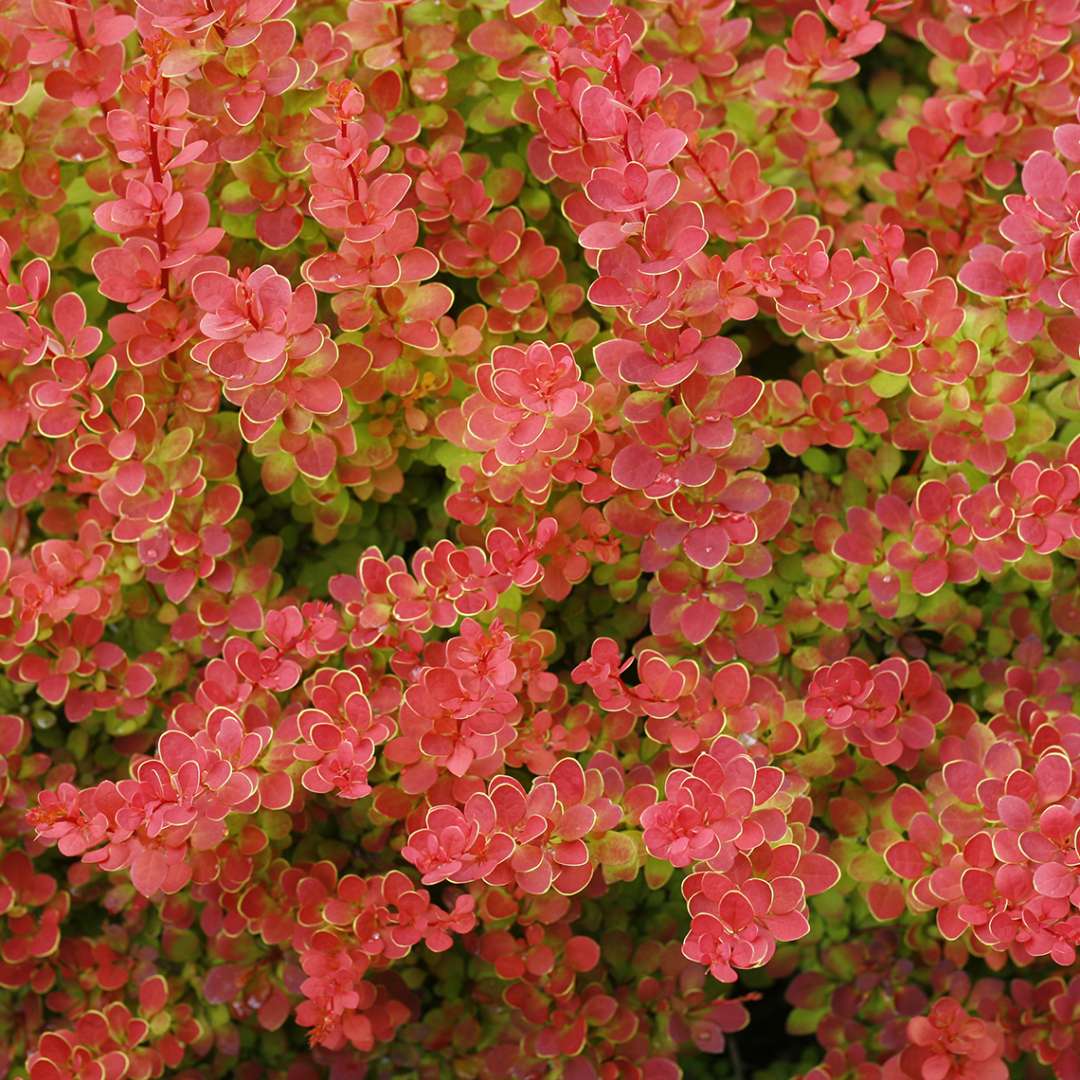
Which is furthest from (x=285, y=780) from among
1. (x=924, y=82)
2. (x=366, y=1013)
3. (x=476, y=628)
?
(x=924, y=82)

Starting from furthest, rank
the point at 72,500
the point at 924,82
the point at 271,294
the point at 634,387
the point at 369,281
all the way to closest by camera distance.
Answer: the point at 924,82
the point at 72,500
the point at 634,387
the point at 369,281
the point at 271,294

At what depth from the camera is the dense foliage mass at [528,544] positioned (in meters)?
1.38

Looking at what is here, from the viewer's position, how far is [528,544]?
1.48 m

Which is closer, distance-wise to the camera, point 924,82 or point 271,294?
point 271,294

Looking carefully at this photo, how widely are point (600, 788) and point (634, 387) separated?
0.51 metres

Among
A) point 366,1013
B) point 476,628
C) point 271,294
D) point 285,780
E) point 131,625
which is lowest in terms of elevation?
point 366,1013

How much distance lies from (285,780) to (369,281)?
23.4 inches

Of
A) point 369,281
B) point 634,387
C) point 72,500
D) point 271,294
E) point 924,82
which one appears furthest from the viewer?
point 924,82

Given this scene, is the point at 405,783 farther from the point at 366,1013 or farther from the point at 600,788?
the point at 366,1013

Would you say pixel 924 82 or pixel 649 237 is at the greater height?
pixel 649 237

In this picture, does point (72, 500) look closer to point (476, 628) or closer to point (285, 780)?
point (285, 780)

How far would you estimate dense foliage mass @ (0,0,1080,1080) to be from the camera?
1379 millimetres

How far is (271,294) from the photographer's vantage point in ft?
4.44

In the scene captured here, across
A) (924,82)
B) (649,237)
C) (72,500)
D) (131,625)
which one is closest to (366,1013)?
(131,625)
